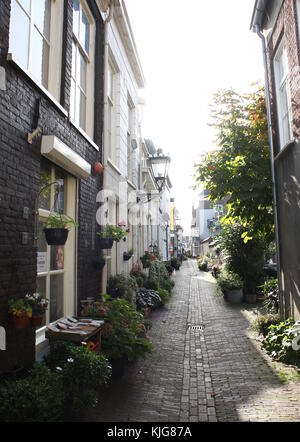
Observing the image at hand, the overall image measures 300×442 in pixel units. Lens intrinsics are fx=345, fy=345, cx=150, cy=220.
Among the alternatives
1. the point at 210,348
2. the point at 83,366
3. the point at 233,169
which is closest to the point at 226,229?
the point at 233,169

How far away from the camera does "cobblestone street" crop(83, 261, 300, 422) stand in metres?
3.84

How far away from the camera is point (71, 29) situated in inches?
219

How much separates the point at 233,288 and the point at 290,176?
619 centimetres

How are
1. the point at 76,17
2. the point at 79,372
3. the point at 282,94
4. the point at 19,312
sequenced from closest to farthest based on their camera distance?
the point at 19,312, the point at 79,372, the point at 76,17, the point at 282,94

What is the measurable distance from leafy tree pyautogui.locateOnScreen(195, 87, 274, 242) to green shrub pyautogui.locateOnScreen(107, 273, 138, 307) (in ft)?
8.97

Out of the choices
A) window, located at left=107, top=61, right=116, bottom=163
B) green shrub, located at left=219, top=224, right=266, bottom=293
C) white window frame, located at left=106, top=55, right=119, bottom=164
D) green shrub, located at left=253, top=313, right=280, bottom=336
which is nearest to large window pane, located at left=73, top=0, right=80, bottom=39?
white window frame, located at left=106, top=55, right=119, bottom=164

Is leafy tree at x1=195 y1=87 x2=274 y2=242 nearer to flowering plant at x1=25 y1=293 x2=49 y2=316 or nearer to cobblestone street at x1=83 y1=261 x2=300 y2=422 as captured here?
cobblestone street at x1=83 y1=261 x2=300 y2=422

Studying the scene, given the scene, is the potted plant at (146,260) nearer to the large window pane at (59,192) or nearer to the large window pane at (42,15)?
the large window pane at (59,192)

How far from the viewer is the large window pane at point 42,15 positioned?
4.54 meters

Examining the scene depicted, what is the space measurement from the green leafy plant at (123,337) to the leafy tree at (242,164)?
355 cm

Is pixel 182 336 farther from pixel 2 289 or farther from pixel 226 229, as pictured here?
pixel 226 229

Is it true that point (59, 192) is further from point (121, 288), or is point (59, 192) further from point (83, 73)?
point (121, 288)

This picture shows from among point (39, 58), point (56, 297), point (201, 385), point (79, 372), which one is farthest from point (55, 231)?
point (201, 385)

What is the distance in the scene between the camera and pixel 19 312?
339 centimetres
